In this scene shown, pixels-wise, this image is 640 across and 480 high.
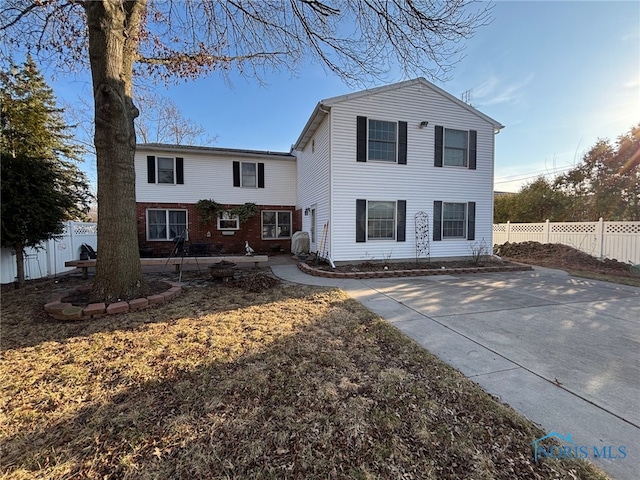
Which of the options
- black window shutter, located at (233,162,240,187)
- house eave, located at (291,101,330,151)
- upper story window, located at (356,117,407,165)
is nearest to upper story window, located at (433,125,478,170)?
upper story window, located at (356,117,407,165)

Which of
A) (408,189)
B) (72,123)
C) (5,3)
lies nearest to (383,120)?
(408,189)

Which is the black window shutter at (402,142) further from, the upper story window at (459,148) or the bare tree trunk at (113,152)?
the bare tree trunk at (113,152)

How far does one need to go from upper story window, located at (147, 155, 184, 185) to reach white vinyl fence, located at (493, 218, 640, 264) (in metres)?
17.0

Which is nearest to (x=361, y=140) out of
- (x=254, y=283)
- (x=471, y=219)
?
(x=471, y=219)

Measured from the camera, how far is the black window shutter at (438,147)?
375 inches

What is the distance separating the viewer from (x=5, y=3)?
5383 mm

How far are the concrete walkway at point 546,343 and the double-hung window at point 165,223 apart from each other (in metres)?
8.60

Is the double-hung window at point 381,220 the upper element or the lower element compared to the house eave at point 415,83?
lower

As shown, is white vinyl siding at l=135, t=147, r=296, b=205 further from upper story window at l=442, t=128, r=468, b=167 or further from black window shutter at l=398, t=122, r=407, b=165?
upper story window at l=442, t=128, r=468, b=167

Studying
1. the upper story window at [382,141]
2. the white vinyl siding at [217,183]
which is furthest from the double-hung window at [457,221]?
the white vinyl siding at [217,183]

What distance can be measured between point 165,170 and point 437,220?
11.9 m

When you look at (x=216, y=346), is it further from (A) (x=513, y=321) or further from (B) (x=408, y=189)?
(B) (x=408, y=189)

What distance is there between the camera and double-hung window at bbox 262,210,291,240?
44.7 ft

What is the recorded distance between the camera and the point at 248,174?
13359mm
